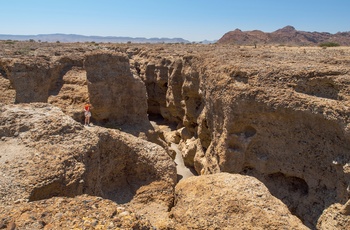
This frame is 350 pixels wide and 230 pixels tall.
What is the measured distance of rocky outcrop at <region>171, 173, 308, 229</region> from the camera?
5141 mm

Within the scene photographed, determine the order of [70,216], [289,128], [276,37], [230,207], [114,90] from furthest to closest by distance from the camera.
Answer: [276,37] → [114,90] → [289,128] → [230,207] → [70,216]

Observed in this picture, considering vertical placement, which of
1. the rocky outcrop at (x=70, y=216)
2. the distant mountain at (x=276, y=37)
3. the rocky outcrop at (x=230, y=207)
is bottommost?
the rocky outcrop at (x=230, y=207)

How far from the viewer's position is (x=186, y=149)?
669 inches

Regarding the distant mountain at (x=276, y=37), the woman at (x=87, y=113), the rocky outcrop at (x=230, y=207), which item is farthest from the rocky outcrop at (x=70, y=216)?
the distant mountain at (x=276, y=37)

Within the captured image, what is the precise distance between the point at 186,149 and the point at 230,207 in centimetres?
1163

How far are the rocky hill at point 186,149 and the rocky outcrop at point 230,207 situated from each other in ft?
0.07

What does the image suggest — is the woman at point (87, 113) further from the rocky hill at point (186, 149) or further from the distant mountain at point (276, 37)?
the distant mountain at point (276, 37)

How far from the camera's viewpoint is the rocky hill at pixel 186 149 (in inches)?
195

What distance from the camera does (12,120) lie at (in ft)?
20.1

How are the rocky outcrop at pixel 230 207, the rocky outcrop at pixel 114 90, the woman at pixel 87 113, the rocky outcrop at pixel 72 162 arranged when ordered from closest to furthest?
the rocky outcrop at pixel 72 162 < the rocky outcrop at pixel 230 207 < the woman at pixel 87 113 < the rocky outcrop at pixel 114 90

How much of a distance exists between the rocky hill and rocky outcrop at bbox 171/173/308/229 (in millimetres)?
21

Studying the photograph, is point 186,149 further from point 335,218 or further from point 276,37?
point 276,37

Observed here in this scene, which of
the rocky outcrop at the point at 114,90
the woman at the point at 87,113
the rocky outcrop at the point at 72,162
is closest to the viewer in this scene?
the rocky outcrop at the point at 72,162

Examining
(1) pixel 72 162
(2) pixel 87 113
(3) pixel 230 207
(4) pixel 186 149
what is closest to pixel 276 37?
(4) pixel 186 149
